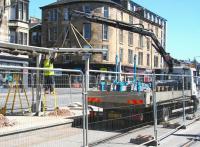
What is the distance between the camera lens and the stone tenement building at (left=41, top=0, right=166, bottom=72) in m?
60.5

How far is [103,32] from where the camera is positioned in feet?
199

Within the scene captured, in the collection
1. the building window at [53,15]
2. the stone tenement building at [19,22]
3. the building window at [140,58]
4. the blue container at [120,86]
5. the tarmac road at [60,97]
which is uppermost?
the building window at [53,15]

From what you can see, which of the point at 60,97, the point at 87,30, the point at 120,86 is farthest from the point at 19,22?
Answer: the point at 60,97

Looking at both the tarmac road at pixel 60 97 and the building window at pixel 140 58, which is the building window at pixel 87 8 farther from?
the tarmac road at pixel 60 97

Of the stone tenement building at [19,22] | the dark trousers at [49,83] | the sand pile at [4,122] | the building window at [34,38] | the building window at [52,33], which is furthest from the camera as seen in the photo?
the building window at [34,38]

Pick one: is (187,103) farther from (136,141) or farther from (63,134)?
(63,134)

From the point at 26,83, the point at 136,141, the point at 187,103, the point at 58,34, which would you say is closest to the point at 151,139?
the point at 136,141

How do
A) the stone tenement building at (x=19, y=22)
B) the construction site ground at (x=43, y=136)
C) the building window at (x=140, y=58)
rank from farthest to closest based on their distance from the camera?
the building window at (x=140, y=58) → the stone tenement building at (x=19, y=22) → the construction site ground at (x=43, y=136)

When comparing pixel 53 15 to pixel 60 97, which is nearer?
pixel 60 97

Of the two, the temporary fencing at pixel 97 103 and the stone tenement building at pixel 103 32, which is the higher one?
the stone tenement building at pixel 103 32

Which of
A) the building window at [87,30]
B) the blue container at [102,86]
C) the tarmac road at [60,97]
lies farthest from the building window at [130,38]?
the tarmac road at [60,97]

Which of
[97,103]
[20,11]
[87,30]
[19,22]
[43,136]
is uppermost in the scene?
[20,11]

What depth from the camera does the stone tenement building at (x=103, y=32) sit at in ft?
198

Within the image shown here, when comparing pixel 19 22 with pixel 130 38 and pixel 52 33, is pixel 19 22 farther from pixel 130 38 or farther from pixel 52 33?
pixel 130 38
